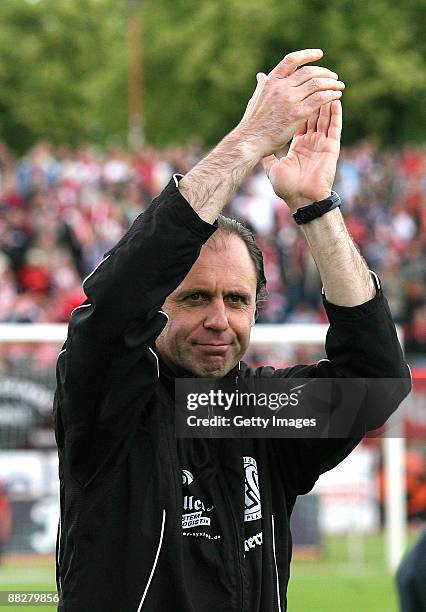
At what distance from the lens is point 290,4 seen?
3719 centimetres

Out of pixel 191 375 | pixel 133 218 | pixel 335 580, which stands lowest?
pixel 335 580

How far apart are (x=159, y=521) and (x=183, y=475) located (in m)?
0.15

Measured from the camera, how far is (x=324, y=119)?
11.6 ft

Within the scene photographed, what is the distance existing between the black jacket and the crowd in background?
1013 centimetres

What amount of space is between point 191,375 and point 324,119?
0.80 meters

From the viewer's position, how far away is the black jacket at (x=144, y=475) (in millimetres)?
2990

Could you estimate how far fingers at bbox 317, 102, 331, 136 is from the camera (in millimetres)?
3543

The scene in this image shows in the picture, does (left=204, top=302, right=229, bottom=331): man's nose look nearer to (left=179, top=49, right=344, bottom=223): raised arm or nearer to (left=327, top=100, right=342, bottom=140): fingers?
(left=179, top=49, right=344, bottom=223): raised arm

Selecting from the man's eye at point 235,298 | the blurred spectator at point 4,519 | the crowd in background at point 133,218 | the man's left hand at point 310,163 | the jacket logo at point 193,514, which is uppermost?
the crowd in background at point 133,218

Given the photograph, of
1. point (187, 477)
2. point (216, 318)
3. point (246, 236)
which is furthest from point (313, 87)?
point (187, 477)

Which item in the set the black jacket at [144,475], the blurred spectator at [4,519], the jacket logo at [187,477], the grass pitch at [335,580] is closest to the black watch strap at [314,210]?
the black jacket at [144,475]

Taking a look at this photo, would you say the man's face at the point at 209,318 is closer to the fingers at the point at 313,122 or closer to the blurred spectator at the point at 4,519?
the fingers at the point at 313,122

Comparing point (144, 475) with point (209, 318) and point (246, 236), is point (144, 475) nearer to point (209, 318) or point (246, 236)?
point (209, 318)

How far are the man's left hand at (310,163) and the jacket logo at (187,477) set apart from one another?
788 mm
